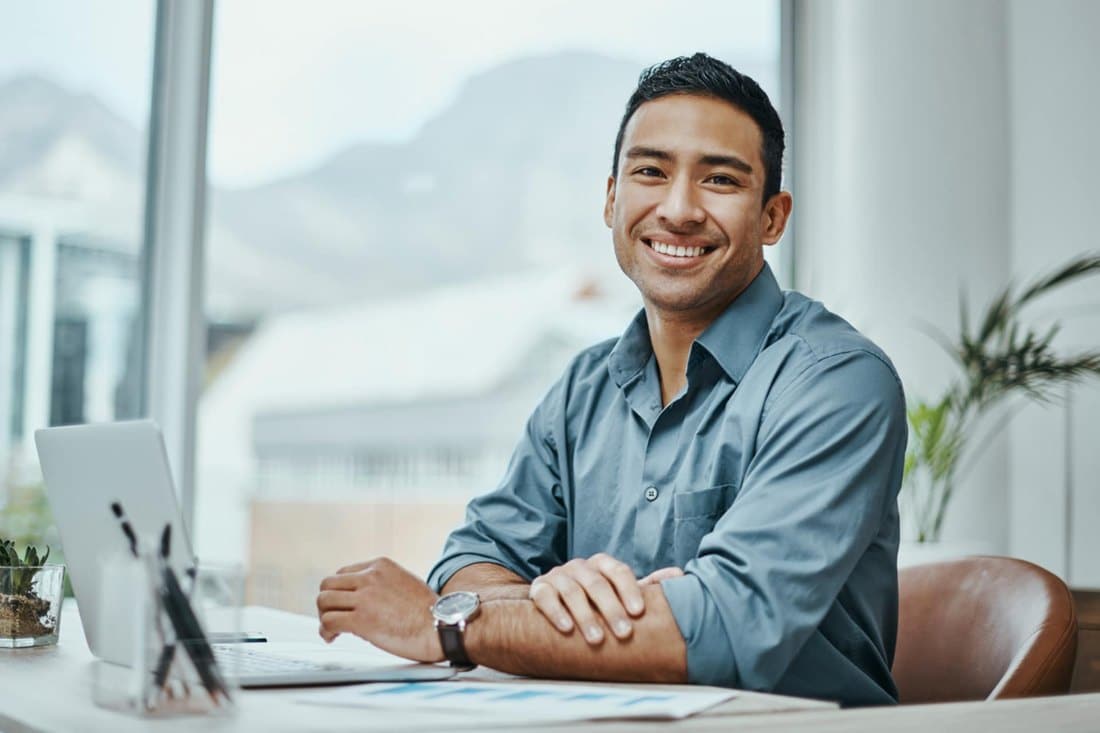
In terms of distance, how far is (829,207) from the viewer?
14.4 ft

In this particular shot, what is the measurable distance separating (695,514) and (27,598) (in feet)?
2.92

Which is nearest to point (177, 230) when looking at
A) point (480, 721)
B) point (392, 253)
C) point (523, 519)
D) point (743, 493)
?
point (392, 253)

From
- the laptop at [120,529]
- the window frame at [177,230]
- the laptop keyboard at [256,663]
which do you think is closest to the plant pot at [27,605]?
the laptop at [120,529]

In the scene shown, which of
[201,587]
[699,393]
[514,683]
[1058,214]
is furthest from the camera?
[1058,214]

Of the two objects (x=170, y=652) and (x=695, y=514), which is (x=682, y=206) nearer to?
(x=695, y=514)

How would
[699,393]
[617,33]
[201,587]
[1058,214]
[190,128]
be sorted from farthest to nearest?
[617,33], [1058,214], [190,128], [699,393], [201,587]

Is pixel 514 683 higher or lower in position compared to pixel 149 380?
lower

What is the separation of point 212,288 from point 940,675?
221 cm

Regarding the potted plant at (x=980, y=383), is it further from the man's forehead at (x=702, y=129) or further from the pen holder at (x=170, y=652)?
the pen holder at (x=170, y=652)

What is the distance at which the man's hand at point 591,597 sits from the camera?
4.44ft

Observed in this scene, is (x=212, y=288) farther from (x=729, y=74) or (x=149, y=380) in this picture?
(x=729, y=74)

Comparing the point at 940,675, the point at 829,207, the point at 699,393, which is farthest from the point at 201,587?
the point at 829,207

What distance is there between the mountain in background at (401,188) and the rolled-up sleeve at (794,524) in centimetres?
A: 218

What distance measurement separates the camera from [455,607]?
145 centimetres
